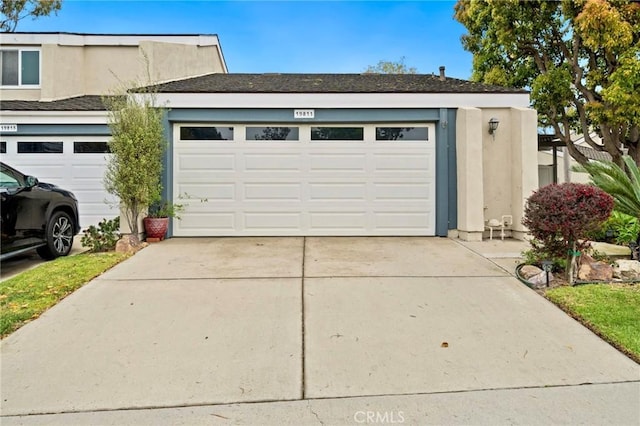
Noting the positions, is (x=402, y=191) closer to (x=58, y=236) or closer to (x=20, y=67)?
(x=58, y=236)

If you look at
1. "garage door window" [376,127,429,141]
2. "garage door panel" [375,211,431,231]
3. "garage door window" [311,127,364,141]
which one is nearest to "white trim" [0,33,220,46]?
"garage door window" [311,127,364,141]

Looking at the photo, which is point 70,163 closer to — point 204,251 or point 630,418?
point 204,251

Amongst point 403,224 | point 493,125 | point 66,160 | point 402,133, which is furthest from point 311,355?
point 66,160

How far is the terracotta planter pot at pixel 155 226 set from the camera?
7523 mm

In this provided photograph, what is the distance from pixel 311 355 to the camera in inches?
126

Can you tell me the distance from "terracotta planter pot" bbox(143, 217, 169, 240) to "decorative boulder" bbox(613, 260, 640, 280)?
295 inches

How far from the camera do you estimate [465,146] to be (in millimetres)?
7703

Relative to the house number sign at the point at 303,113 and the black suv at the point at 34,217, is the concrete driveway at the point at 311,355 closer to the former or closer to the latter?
the black suv at the point at 34,217

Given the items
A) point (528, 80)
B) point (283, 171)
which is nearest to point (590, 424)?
point (283, 171)

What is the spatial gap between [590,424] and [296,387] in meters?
1.86

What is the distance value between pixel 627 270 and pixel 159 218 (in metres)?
7.72

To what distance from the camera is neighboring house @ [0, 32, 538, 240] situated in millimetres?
7945

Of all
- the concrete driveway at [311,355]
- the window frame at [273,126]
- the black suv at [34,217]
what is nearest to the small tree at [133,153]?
the black suv at [34,217]

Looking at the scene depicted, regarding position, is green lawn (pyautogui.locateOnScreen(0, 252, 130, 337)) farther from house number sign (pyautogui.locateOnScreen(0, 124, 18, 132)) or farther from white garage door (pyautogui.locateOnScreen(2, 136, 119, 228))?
house number sign (pyautogui.locateOnScreen(0, 124, 18, 132))
